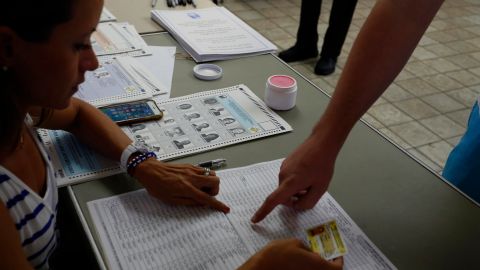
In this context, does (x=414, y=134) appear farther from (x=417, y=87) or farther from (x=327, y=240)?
(x=327, y=240)

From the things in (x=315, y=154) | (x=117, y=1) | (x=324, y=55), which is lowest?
(x=324, y=55)

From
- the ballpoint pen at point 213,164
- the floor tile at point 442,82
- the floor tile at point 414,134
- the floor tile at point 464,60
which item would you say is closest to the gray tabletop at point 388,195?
the ballpoint pen at point 213,164

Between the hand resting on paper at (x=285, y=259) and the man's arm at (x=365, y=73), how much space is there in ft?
→ 0.49

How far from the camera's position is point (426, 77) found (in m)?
2.96

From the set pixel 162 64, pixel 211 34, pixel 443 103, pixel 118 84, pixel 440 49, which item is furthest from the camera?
pixel 440 49

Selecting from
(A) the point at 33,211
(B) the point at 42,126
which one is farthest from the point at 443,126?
(A) the point at 33,211

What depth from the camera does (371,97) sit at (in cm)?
88

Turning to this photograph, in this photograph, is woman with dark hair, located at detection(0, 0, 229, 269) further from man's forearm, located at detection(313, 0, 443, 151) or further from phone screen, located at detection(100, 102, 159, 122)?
man's forearm, located at detection(313, 0, 443, 151)

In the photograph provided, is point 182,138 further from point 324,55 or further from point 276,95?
point 324,55

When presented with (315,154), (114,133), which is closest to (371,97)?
(315,154)

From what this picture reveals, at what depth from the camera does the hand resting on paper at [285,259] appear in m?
0.69

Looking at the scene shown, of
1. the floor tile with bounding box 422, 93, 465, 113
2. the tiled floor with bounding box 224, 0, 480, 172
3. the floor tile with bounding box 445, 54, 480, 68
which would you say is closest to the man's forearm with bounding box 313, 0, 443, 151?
the tiled floor with bounding box 224, 0, 480, 172

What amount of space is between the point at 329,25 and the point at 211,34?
151 centimetres

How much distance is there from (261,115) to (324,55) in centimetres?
189
